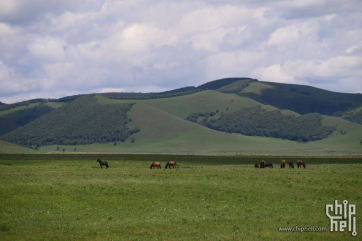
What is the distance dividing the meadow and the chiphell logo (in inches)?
16.0

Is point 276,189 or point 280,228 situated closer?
point 280,228

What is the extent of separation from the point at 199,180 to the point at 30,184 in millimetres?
12520

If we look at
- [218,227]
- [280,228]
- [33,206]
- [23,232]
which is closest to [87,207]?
[33,206]

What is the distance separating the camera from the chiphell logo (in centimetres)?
2484

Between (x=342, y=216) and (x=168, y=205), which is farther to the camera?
(x=168, y=205)

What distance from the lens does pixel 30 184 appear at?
1348 inches

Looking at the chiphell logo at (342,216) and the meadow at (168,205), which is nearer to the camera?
the meadow at (168,205)

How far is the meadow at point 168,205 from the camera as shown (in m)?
24.4

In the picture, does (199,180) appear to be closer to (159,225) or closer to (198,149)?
(159,225)

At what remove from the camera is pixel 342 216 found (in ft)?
89.9

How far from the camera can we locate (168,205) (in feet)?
100

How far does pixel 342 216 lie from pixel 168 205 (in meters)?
9.98

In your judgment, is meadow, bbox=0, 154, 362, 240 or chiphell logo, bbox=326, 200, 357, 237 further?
chiphell logo, bbox=326, 200, 357, 237

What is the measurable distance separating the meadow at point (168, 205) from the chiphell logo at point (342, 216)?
406 millimetres
